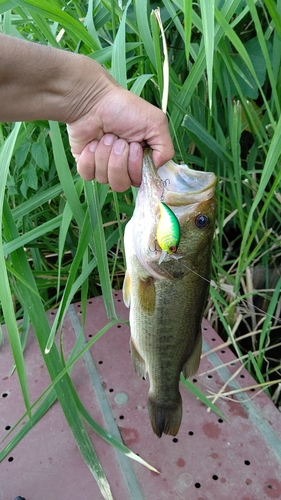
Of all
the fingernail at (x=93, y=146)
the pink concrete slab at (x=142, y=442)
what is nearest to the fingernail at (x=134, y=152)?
the fingernail at (x=93, y=146)

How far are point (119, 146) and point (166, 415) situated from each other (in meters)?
0.80

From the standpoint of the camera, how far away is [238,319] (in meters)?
1.86

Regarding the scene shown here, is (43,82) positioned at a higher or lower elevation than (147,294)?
higher

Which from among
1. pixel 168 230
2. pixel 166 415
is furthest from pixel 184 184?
pixel 166 415

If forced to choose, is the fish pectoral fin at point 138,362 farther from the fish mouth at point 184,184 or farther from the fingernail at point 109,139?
the fingernail at point 109,139

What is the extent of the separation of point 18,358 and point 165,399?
0.46m

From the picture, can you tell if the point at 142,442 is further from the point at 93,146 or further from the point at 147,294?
the point at 93,146

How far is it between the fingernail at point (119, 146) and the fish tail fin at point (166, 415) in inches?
29.5

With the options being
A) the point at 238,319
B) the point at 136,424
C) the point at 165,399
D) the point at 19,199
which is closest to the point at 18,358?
the point at 165,399

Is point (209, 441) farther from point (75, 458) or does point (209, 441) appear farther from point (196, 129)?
point (196, 129)

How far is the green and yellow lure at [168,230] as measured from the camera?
92 cm

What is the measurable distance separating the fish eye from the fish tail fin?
547mm

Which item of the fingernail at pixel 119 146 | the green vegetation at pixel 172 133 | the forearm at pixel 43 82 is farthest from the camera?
the green vegetation at pixel 172 133

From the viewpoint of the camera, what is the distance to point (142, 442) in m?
1.41
